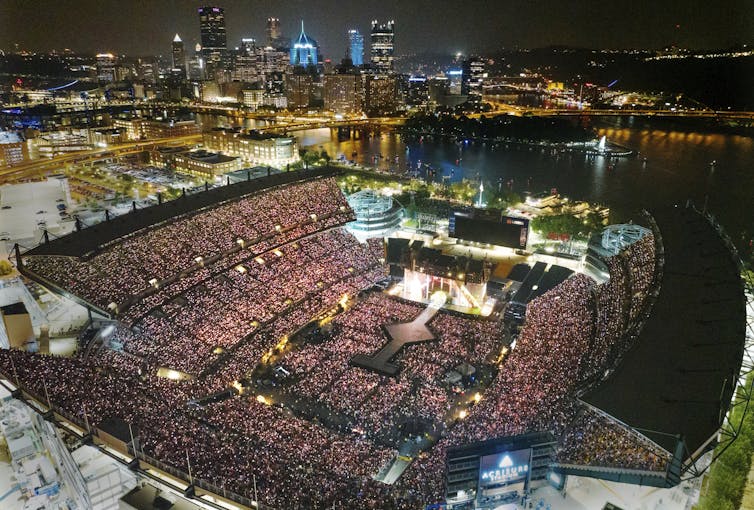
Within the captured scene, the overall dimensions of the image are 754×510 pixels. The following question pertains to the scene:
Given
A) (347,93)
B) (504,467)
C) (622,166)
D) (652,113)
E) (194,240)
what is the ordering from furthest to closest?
(347,93) → (652,113) → (622,166) → (194,240) → (504,467)

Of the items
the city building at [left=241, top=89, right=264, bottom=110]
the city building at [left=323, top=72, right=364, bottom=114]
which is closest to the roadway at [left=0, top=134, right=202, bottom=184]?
the city building at [left=323, top=72, right=364, bottom=114]

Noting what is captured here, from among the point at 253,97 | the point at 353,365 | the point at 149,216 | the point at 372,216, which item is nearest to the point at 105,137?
the point at 372,216

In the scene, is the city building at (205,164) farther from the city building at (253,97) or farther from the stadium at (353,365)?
the city building at (253,97)

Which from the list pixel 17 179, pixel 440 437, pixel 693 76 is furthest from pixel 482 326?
pixel 693 76

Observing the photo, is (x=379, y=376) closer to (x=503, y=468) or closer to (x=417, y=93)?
(x=503, y=468)

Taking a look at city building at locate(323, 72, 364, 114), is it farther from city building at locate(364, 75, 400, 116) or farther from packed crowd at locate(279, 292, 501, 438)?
packed crowd at locate(279, 292, 501, 438)

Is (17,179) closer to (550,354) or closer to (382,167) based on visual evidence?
(382,167)

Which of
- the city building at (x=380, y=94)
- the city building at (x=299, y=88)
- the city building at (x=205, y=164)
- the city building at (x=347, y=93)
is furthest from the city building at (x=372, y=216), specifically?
the city building at (x=299, y=88)
